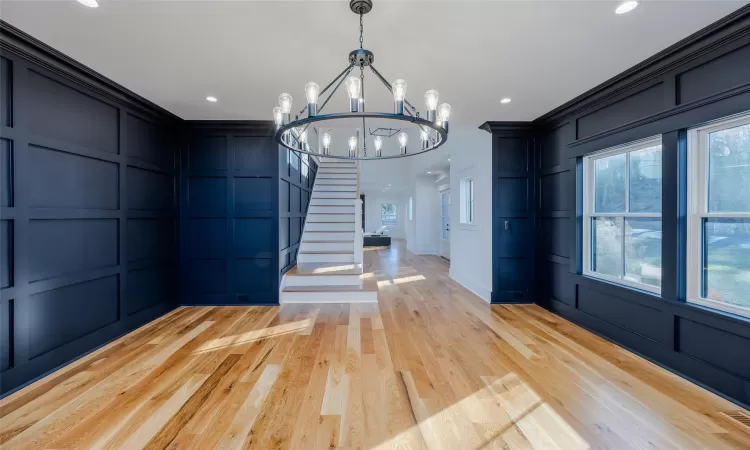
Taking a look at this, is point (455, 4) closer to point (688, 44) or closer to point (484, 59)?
point (484, 59)

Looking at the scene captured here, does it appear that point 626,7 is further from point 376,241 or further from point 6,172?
point 376,241

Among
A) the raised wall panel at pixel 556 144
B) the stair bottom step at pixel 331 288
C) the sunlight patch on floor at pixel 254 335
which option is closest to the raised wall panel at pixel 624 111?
the raised wall panel at pixel 556 144

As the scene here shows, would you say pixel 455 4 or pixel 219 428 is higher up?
pixel 455 4

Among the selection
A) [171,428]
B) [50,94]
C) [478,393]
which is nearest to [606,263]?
[478,393]

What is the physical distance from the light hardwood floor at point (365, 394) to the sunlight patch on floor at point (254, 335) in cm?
3

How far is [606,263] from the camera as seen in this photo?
348 cm

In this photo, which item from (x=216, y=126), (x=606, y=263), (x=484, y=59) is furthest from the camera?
(x=216, y=126)

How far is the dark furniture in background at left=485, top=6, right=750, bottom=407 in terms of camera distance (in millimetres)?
2184

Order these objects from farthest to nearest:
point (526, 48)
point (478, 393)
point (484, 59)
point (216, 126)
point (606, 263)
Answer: point (216, 126), point (606, 263), point (484, 59), point (526, 48), point (478, 393)

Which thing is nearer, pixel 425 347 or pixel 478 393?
pixel 478 393

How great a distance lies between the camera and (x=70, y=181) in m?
2.75

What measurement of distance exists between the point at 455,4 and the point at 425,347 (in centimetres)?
271

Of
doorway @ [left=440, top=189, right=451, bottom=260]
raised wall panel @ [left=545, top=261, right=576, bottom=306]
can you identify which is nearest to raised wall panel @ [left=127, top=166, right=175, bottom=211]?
raised wall panel @ [left=545, top=261, right=576, bottom=306]

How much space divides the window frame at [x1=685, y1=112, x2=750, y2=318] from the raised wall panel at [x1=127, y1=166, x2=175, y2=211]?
5.14 metres
